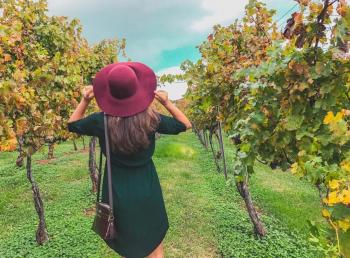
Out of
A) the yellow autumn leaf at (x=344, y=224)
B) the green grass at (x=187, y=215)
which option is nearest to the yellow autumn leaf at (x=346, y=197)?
the yellow autumn leaf at (x=344, y=224)

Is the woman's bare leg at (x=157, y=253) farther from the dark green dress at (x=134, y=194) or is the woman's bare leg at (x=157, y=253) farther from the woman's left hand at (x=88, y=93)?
the woman's left hand at (x=88, y=93)

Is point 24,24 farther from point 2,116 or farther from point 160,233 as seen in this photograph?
point 160,233

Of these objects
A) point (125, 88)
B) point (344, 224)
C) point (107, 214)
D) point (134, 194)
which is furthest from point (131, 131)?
point (344, 224)

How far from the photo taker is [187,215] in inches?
390

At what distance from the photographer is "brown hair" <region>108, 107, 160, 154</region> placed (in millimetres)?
3256

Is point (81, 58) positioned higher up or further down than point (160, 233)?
higher up

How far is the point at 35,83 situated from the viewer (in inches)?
258

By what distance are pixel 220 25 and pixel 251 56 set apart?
2.00 m

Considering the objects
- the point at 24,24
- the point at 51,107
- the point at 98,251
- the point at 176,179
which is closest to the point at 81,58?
the point at 24,24

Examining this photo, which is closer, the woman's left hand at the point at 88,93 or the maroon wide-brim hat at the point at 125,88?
the maroon wide-brim hat at the point at 125,88

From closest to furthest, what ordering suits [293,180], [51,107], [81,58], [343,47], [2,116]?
[343,47] → [2,116] → [51,107] → [81,58] → [293,180]

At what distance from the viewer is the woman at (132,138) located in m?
3.26

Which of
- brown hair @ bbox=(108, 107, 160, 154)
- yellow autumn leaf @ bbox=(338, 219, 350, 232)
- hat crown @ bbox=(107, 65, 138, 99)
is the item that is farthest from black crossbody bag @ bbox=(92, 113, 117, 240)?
yellow autumn leaf @ bbox=(338, 219, 350, 232)

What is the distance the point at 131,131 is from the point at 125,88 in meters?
0.35
